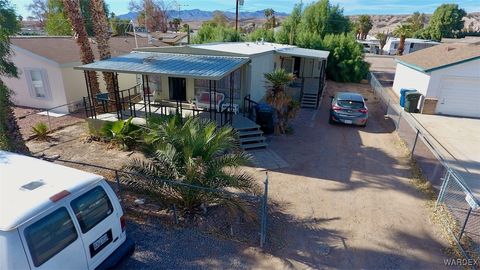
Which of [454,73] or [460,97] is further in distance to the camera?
[460,97]

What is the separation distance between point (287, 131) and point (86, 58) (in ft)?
32.7

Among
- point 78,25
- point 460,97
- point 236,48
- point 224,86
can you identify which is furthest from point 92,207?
point 460,97

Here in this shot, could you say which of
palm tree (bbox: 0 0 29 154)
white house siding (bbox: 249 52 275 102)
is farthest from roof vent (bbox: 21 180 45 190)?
white house siding (bbox: 249 52 275 102)

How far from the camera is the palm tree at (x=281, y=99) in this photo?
12125 mm

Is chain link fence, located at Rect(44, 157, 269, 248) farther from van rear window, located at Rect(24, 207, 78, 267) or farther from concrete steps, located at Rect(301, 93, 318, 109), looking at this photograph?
concrete steps, located at Rect(301, 93, 318, 109)

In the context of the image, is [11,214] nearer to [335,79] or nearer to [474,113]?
[474,113]

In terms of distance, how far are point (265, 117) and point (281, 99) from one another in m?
1.04

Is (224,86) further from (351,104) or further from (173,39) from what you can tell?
(173,39)

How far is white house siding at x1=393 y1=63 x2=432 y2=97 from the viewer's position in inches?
664

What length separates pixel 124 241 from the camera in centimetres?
502

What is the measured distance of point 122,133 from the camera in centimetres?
1075

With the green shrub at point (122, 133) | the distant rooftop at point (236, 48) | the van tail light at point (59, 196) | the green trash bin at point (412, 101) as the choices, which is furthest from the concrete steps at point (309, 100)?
the van tail light at point (59, 196)

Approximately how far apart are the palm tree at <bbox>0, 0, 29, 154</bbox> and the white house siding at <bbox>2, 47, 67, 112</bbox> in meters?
8.70

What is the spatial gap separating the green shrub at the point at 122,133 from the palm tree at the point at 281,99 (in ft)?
18.8
